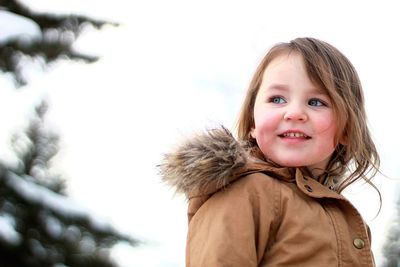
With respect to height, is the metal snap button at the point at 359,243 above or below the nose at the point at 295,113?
below

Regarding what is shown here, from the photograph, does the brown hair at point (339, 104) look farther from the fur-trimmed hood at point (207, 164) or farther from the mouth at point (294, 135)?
the fur-trimmed hood at point (207, 164)

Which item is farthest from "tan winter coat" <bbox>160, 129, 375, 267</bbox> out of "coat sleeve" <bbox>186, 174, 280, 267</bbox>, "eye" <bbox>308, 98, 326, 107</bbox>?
"eye" <bbox>308, 98, 326, 107</bbox>

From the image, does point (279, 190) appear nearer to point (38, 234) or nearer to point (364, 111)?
point (364, 111)

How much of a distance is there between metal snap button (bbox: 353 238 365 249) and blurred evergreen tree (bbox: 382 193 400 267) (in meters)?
2.50

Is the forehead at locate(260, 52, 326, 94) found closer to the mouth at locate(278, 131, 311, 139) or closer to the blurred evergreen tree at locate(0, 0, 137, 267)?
the mouth at locate(278, 131, 311, 139)

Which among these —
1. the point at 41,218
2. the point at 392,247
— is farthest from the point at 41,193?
A: the point at 392,247

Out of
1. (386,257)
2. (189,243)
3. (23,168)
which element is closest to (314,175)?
(189,243)

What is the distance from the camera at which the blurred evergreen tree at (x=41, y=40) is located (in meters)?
2.12

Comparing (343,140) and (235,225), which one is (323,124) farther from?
Answer: (235,225)

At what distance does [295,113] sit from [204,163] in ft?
0.90

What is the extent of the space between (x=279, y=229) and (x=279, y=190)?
9cm

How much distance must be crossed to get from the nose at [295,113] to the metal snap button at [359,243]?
12.4 inches

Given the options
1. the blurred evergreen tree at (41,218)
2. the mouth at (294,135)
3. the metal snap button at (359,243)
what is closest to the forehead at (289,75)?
the mouth at (294,135)

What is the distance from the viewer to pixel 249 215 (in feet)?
4.72
